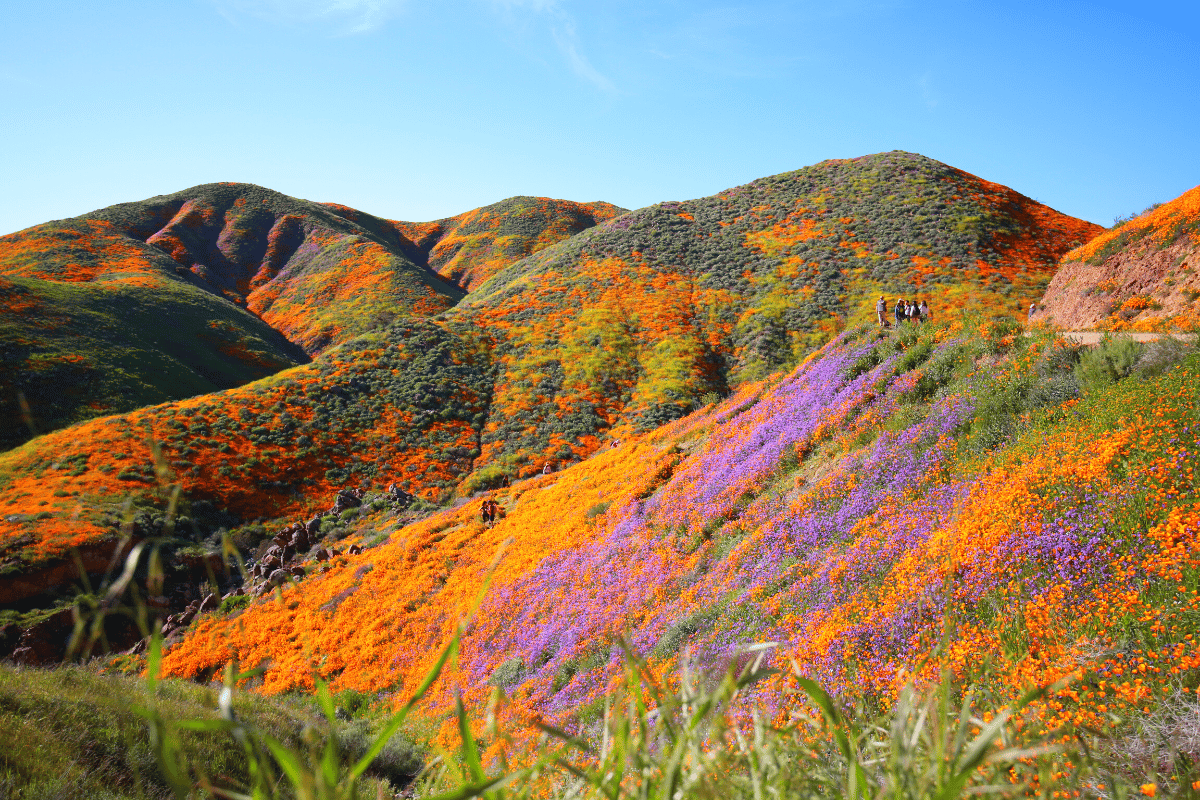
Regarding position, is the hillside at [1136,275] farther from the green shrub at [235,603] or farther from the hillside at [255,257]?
the hillside at [255,257]

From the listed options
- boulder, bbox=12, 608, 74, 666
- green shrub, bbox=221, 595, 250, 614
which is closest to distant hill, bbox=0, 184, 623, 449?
boulder, bbox=12, 608, 74, 666

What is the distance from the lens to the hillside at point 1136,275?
1453cm

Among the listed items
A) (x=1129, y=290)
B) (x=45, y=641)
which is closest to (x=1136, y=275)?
(x=1129, y=290)

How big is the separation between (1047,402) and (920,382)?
2930 mm

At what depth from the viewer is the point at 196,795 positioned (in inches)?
199

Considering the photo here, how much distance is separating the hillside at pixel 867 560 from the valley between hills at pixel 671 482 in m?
0.05

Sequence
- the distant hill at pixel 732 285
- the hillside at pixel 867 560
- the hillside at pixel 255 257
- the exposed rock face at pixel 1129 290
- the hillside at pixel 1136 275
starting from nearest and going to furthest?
the hillside at pixel 867 560
the exposed rock face at pixel 1129 290
the hillside at pixel 1136 275
the distant hill at pixel 732 285
the hillside at pixel 255 257

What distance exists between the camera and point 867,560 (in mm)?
A: 7648

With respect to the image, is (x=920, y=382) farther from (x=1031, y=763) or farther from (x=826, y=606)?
(x=1031, y=763)

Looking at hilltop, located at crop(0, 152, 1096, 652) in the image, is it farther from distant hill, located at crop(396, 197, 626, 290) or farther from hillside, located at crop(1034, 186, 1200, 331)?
distant hill, located at crop(396, 197, 626, 290)

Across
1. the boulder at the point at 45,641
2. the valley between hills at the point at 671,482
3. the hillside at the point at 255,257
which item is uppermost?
the hillside at the point at 255,257

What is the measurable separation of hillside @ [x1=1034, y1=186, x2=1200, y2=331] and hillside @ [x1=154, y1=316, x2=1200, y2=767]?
626 centimetres

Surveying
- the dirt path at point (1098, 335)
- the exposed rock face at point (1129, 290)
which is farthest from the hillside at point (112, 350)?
the exposed rock face at point (1129, 290)

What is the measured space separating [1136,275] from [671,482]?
14.4 meters
